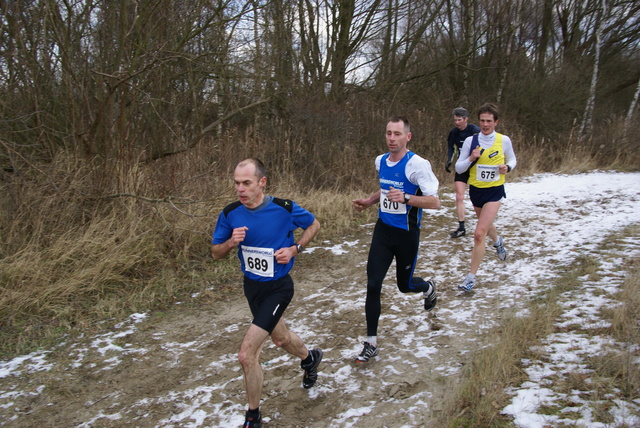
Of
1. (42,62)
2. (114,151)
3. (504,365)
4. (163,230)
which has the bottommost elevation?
(504,365)

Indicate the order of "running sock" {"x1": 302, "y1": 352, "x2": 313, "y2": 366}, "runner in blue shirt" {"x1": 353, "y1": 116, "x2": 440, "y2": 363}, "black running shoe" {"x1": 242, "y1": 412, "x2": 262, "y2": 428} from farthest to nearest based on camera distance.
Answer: "runner in blue shirt" {"x1": 353, "y1": 116, "x2": 440, "y2": 363} → "running sock" {"x1": 302, "y1": 352, "x2": 313, "y2": 366} → "black running shoe" {"x1": 242, "y1": 412, "x2": 262, "y2": 428}

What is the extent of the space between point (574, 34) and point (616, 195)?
12505mm

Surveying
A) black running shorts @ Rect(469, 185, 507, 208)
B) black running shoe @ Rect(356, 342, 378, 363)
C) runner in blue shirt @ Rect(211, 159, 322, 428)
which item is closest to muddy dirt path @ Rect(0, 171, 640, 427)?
black running shoe @ Rect(356, 342, 378, 363)

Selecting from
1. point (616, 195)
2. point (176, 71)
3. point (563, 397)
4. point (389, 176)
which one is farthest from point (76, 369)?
point (616, 195)

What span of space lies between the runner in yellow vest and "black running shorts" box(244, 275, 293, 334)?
270 cm

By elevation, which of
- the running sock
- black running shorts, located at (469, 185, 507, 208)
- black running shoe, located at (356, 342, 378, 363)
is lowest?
black running shoe, located at (356, 342, 378, 363)

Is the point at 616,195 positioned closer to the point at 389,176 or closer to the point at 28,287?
the point at 389,176

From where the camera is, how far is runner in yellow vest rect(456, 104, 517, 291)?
16.8 ft

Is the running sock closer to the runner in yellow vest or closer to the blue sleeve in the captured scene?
the blue sleeve

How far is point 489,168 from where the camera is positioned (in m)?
5.24

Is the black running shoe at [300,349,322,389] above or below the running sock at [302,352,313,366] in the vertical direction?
below

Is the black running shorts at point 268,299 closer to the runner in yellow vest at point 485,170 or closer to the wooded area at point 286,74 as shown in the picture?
the runner in yellow vest at point 485,170

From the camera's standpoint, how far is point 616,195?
9484mm

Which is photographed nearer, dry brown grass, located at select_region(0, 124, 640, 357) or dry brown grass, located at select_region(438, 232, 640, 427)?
dry brown grass, located at select_region(438, 232, 640, 427)
